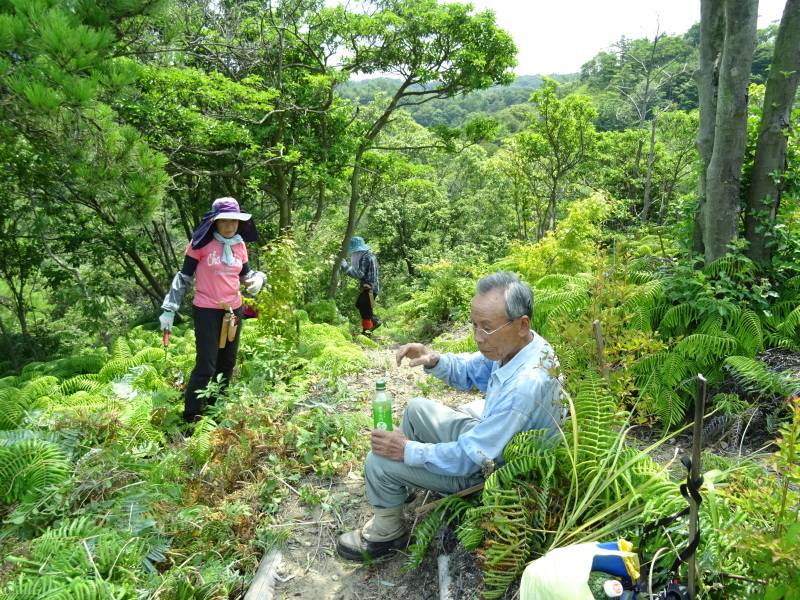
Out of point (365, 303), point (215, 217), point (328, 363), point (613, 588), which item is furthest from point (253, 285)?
point (613, 588)

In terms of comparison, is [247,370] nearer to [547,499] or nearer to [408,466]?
[408,466]

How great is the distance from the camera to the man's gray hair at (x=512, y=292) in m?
2.50

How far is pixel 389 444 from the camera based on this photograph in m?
2.47

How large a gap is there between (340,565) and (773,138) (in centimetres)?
476

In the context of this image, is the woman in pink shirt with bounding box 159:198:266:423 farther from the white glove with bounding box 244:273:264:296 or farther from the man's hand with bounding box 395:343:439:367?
the man's hand with bounding box 395:343:439:367

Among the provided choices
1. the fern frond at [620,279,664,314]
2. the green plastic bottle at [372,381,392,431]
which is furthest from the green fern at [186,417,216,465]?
the fern frond at [620,279,664,314]

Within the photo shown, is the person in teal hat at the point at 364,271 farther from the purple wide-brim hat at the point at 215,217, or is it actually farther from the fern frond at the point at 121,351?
the purple wide-brim hat at the point at 215,217

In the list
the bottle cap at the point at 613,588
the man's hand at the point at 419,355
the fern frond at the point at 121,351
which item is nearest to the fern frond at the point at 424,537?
the man's hand at the point at 419,355

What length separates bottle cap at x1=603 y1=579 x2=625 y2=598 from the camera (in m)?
1.32

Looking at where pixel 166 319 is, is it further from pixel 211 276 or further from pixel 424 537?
pixel 424 537

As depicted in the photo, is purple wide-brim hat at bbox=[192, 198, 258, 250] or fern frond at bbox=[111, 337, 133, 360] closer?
purple wide-brim hat at bbox=[192, 198, 258, 250]

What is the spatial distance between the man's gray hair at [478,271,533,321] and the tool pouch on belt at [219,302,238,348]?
2.89m

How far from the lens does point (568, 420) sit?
2168 millimetres

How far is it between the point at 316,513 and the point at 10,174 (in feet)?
26.9
